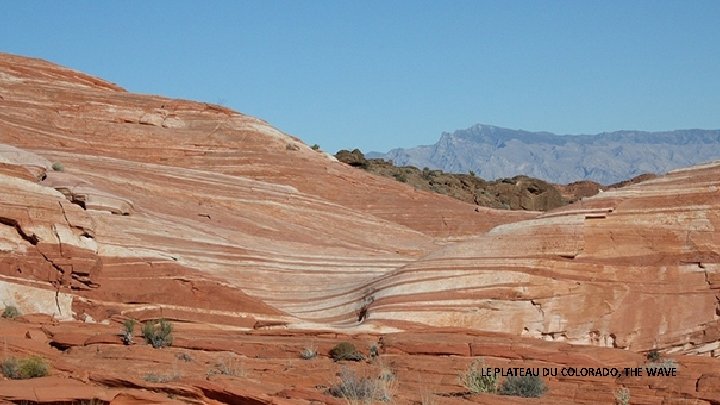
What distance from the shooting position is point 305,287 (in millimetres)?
26688

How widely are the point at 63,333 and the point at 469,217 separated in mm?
20102

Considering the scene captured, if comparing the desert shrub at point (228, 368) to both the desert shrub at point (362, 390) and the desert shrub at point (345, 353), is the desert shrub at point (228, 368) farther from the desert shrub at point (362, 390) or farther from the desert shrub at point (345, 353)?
the desert shrub at point (345, 353)

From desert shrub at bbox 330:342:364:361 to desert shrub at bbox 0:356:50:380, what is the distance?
5957 millimetres

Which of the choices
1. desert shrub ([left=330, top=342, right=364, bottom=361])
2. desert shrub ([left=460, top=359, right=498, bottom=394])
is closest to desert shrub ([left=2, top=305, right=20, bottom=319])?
desert shrub ([left=330, top=342, right=364, bottom=361])

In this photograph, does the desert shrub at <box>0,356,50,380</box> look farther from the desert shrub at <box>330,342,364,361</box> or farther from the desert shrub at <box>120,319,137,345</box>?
the desert shrub at <box>330,342,364,361</box>

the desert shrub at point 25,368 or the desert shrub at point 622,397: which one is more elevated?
the desert shrub at point 622,397

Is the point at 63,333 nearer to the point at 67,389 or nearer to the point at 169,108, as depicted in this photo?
the point at 67,389

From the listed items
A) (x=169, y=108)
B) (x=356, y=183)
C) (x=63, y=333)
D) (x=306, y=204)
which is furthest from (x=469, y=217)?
(x=63, y=333)

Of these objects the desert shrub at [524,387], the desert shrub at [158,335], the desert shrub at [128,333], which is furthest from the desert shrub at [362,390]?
the desert shrub at [128,333]

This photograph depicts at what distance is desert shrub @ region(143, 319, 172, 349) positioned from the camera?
1934 centimetres

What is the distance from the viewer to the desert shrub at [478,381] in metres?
16.0

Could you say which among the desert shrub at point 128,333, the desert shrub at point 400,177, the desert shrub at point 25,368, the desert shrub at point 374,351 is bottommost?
the desert shrub at point 25,368

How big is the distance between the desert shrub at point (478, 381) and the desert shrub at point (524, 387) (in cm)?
17

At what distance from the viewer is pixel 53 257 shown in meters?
23.7
